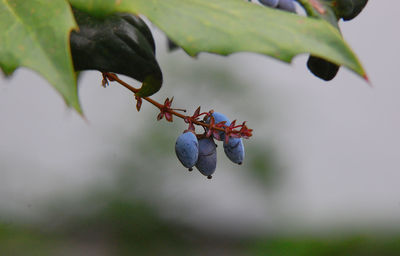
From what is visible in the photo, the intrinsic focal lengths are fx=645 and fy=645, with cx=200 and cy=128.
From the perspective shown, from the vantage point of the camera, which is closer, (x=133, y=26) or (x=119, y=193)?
(x=133, y=26)

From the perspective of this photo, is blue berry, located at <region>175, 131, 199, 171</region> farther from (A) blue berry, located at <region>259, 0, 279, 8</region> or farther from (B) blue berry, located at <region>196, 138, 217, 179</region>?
(A) blue berry, located at <region>259, 0, 279, 8</region>

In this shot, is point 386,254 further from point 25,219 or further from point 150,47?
point 150,47

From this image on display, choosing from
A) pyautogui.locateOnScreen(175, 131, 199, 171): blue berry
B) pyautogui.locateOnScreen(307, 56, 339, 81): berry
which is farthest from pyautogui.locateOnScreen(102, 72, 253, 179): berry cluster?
pyautogui.locateOnScreen(307, 56, 339, 81): berry

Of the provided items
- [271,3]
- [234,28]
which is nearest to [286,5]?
[271,3]

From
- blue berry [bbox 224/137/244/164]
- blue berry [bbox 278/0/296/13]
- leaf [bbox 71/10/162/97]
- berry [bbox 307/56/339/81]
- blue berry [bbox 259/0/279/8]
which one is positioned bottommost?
leaf [bbox 71/10/162/97]

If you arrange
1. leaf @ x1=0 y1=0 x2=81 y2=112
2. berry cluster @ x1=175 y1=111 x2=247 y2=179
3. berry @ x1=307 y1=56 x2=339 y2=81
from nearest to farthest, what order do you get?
leaf @ x1=0 y1=0 x2=81 y2=112, berry @ x1=307 y1=56 x2=339 y2=81, berry cluster @ x1=175 y1=111 x2=247 y2=179

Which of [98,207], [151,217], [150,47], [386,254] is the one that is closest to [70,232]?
[98,207]
